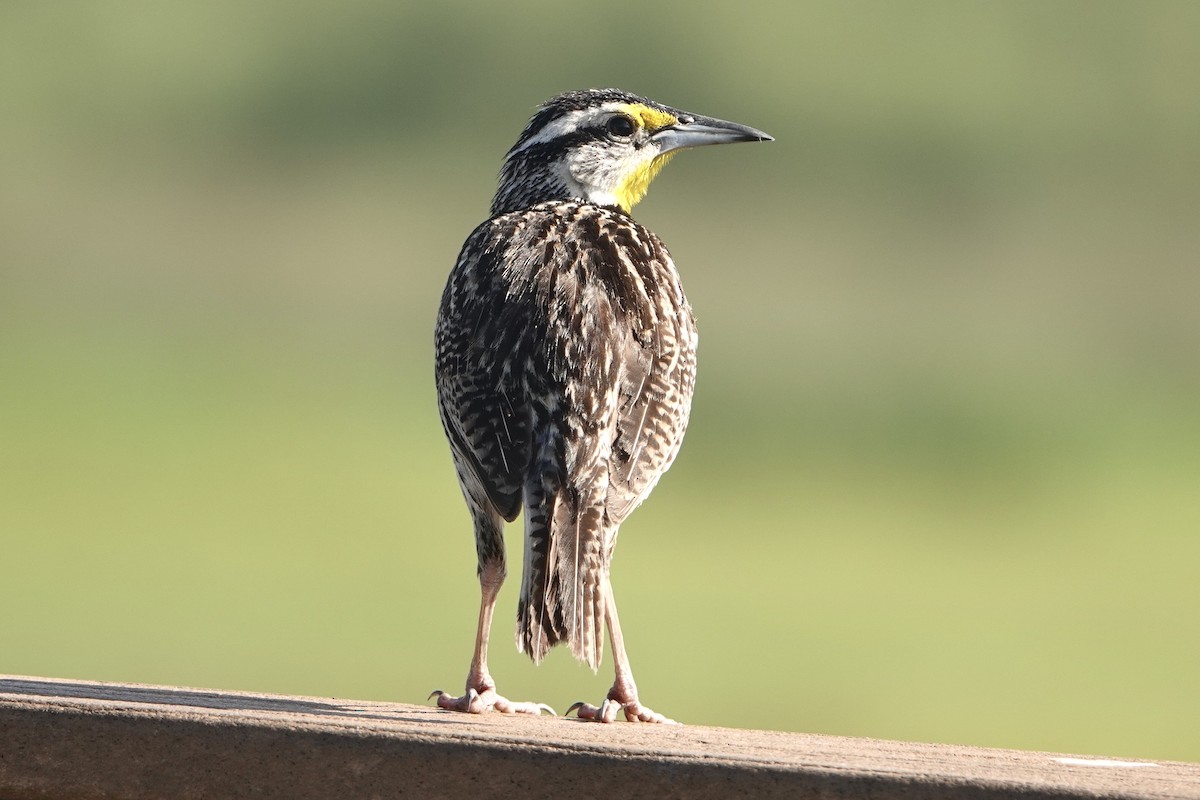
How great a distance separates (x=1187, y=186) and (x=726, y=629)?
25.1 m

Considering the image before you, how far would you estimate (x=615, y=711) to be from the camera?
12.7 feet

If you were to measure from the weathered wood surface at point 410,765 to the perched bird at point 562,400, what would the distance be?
0.53 meters

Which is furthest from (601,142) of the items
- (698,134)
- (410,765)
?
(410,765)

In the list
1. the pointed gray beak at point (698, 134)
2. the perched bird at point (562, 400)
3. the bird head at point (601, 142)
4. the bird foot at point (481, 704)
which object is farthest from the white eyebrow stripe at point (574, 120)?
the bird foot at point (481, 704)

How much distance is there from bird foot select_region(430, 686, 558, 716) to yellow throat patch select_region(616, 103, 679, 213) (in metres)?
1.29

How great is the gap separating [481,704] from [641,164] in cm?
145

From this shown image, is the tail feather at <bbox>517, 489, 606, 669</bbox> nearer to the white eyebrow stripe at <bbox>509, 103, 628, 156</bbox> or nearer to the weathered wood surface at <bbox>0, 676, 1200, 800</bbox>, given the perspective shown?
the weathered wood surface at <bbox>0, 676, 1200, 800</bbox>

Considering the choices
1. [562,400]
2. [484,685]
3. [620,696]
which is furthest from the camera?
[484,685]

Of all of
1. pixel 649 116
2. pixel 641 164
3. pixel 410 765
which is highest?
pixel 649 116

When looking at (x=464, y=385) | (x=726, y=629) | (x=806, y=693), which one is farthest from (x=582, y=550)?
(x=726, y=629)

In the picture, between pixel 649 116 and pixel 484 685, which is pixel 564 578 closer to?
pixel 484 685

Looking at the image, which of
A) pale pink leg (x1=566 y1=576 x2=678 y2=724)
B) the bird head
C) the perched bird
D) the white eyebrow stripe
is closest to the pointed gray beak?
the bird head

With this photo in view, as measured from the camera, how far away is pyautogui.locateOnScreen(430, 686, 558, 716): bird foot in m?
4.15

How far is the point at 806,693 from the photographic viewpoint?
28766 millimetres
